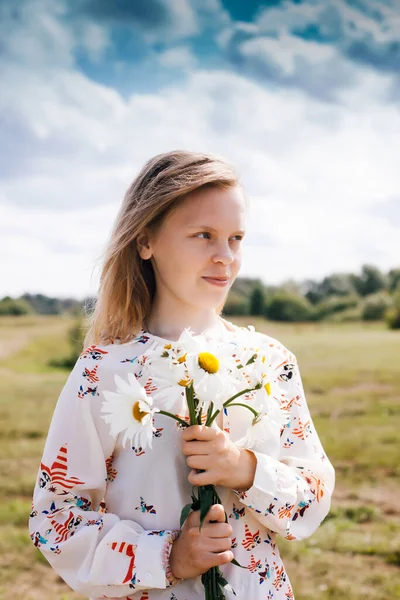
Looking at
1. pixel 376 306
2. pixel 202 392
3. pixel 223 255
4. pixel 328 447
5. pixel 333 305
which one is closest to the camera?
pixel 202 392

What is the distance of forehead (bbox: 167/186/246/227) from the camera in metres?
1.77

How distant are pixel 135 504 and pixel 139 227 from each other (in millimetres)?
769

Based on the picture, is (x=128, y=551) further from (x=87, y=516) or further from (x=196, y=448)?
(x=196, y=448)

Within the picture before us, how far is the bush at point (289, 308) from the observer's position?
14211mm

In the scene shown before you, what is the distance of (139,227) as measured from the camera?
73.8 inches

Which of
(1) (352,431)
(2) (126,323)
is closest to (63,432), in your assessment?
(2) (126,323)

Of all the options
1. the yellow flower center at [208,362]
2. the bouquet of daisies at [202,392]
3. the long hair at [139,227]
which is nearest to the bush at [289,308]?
the long hair at [139,227]

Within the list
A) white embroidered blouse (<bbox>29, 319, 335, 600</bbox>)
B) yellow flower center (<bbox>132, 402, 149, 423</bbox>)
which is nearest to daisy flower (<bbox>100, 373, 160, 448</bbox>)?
yellow flower center (<bbox>132, 402, 149, 423</bbox>)

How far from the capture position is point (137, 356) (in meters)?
1.80

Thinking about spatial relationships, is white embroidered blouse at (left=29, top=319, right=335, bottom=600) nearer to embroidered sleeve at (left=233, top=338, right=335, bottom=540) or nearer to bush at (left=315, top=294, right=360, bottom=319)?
embroidered sleeve at (left=233, top=338, right=335, bottom=540)

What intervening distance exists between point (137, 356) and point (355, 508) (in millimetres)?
3896

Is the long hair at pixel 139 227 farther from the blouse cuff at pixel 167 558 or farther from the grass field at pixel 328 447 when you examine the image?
the grass field at pixel 328 447

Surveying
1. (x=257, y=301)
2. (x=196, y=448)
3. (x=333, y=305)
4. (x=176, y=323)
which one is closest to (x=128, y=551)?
(x=196, y=448)

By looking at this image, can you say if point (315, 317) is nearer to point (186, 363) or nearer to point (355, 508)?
point (355, 508)
